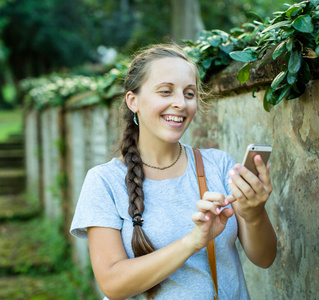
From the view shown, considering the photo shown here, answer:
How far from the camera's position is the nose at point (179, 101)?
1791mm

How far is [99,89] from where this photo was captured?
437 centimetres

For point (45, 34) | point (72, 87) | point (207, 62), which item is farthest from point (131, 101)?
point (45, 34)

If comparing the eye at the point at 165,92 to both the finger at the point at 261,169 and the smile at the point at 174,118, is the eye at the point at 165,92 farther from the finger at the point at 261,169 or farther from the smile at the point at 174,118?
the finger at the point at 261,169

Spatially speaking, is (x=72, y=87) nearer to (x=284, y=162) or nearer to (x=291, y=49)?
(x=284, y=162)

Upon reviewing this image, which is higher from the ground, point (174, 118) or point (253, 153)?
point (174, 118)

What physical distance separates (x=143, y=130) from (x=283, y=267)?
3.32 feet

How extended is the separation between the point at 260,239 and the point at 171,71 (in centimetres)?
83

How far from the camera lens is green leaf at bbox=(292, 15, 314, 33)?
5.02ft

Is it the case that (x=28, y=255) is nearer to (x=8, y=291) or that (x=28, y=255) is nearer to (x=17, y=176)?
(x=8, y=291)

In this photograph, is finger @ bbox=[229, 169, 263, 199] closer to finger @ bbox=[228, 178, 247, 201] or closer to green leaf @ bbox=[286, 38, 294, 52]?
finger @ bbox=[228, 178, 247, 201]

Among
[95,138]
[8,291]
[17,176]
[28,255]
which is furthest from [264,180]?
[17,176]

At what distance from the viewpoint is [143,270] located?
1.55 meters

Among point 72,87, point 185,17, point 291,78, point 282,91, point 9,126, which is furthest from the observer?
point 9,126

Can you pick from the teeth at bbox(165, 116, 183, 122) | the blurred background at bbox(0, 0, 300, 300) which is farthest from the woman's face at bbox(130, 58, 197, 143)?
the blurred background at bbox(0, 0, 300, 300)
